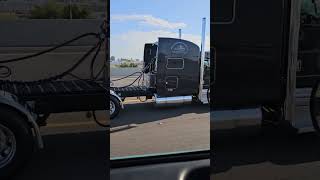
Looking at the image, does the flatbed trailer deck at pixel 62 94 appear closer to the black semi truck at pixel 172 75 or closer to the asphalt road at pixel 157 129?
the black semi truck at pixel 172 75

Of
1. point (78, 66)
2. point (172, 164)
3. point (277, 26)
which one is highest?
point (277, 26)

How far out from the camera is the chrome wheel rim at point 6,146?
8.34 ft

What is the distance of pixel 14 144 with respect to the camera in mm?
2561

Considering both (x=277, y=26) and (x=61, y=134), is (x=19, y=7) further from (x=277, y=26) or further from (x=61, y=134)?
(x=277, y=26)

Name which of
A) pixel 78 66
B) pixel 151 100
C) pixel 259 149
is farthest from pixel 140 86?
pixel 78 66

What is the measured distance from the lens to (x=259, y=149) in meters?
3.15

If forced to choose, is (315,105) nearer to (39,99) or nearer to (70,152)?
(70,152)

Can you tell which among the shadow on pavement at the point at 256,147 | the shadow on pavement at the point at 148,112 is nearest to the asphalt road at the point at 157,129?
the shadow on pavement at the point at 148,112

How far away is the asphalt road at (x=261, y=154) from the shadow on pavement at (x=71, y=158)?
676 mm

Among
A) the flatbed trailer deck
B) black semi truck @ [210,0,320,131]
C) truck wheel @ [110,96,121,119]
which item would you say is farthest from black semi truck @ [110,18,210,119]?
the flatbed trailer deck

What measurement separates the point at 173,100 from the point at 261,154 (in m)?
0.83

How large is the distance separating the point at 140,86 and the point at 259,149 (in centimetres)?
140

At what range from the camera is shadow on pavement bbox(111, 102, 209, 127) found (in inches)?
126

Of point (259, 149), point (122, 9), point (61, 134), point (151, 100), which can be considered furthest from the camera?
point (151, 100)
